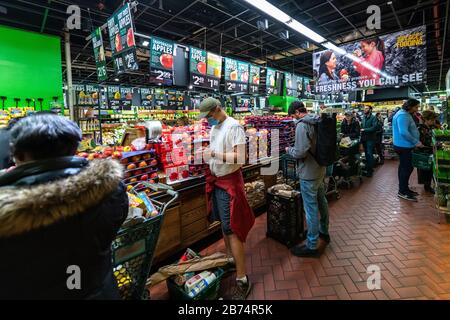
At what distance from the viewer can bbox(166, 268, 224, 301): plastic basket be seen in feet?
6.93

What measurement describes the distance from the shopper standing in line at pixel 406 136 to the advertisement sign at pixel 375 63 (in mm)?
1222

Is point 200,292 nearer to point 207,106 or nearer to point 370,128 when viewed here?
point 207,106

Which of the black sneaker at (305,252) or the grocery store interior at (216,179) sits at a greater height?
Answer: the grocery store interior at (216,179)

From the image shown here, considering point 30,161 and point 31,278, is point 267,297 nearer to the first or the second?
point 31,278

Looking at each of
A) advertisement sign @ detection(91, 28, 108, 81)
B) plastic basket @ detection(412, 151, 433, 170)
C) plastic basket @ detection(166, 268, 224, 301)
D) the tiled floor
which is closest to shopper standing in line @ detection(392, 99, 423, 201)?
plastic basket @ detection(412, 151, 433, 170)

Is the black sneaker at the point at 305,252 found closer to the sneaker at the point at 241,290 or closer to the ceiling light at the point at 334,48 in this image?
the sneaker at the point at 241,290

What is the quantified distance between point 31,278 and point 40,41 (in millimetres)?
6970

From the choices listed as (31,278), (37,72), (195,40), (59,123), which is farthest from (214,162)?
(195,40)

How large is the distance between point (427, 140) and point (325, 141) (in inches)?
156

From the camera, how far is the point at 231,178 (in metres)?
2.31

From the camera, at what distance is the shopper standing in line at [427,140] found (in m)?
4.96

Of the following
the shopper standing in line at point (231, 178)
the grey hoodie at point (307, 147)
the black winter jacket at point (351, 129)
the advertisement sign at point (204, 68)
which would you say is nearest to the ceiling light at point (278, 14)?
the grey hoodie at point (307, 147)

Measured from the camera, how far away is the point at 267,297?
2.33 metres

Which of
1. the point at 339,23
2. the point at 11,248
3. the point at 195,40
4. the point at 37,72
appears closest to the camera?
the point at 11,248
